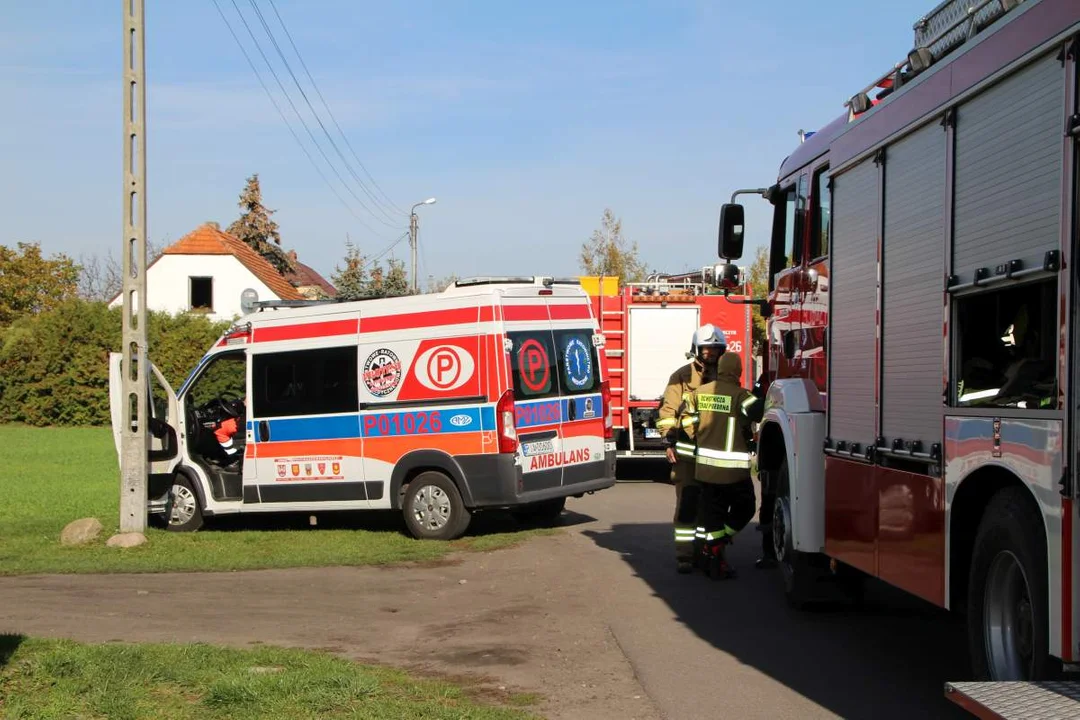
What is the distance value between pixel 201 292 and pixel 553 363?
42.0 m

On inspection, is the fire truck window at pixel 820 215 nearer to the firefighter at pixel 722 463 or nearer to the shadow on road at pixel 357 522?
the firefighter at pixel 722 463

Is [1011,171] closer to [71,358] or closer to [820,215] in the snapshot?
[820,215]

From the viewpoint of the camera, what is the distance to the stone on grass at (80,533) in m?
12.7

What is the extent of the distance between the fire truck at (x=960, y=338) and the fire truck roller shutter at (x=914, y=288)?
15 mm

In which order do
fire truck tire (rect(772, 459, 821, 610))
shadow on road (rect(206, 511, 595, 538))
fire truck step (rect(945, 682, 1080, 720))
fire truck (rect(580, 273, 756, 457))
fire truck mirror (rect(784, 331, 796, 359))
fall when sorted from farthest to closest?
fire truck (rect(580, 273, 756, 457)), shadow on road (rect(206, 511, 595, 538)), fire truck mirror (rect(784, 331, 796, 359)), fire truck tire (rect(772, 459, 821, 610)), fire truck step (rect(945, 682, 1080, 720))

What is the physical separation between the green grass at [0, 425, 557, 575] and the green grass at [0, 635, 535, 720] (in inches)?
174

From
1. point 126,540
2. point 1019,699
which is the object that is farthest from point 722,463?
point 126,540

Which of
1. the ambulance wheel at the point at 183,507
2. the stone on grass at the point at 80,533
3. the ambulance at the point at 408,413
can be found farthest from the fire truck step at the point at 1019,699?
the ambulance wheel at the point at 183,507

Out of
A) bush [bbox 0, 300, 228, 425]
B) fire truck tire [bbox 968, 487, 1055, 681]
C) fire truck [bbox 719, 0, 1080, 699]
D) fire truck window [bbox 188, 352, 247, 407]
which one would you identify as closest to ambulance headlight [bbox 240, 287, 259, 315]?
fire truck window [bbox 188, 352, 247, 407]

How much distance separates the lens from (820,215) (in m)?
8.26

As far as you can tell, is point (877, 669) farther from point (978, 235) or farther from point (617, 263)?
point (617, 263)

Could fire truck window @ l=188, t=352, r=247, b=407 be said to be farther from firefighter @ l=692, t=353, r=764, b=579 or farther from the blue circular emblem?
firefighter @ l=692, t=353, r=764, b=579

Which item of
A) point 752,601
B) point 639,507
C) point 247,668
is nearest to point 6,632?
point 247,668

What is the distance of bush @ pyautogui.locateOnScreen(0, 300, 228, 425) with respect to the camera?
37.0 metres
